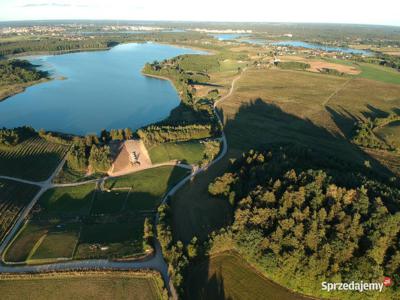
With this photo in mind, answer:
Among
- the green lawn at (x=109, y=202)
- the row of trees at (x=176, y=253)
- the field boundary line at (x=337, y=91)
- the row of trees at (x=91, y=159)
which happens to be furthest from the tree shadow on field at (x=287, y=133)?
the row of trees at (x=176, y=253)

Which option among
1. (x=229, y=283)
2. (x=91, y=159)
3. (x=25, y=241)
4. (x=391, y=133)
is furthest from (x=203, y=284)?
(x=391, y=133)

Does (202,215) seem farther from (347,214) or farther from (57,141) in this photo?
(57,141)

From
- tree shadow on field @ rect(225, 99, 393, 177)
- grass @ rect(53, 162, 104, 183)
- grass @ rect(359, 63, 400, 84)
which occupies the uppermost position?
grass @ rect(359, 63, 400, 84)

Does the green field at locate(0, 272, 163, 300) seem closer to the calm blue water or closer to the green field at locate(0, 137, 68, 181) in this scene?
the green field at locate(0, 137, 68, 181)

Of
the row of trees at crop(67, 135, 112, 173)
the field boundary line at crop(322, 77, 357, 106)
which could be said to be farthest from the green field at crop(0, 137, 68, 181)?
the field boundary line at crop(322, 77, 357, 106)

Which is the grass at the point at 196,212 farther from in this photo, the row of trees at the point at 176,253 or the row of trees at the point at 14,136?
the row of trees at the point at 14,136

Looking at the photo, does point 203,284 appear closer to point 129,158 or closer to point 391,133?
point 129,158
